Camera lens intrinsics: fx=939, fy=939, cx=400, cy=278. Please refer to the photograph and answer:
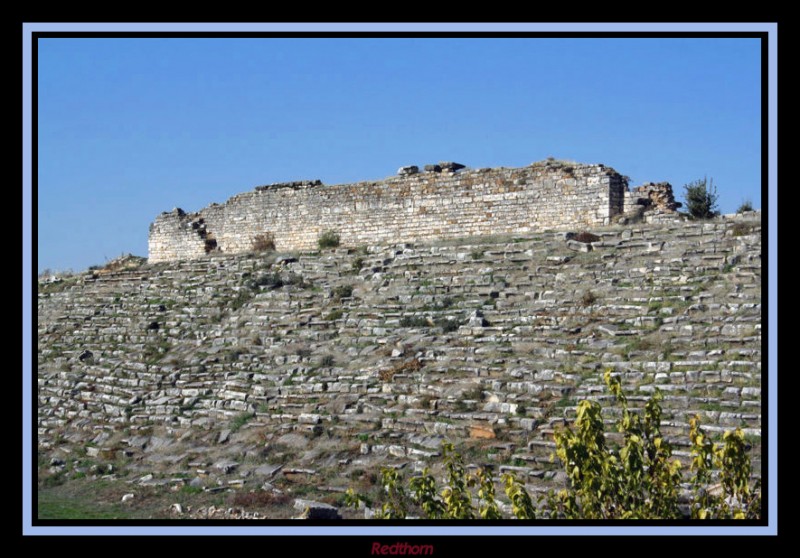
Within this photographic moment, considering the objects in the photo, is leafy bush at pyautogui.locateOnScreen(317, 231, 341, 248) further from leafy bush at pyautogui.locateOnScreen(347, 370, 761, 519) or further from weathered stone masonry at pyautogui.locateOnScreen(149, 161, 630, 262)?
leafy bush at pyautogui.locateOnScreen(347, 370, 761, 519)

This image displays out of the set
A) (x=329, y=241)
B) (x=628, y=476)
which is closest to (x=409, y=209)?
(x=329, y=241)

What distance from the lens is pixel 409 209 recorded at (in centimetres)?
2286

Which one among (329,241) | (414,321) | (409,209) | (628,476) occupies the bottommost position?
(628,476)

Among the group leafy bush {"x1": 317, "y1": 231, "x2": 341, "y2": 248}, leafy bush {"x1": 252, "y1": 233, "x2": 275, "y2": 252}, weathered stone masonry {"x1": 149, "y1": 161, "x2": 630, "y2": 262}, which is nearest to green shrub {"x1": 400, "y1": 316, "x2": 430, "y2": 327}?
weathered stone masonry {"x1": 149, "y1": 161, "x2": 630, "y2": 262}

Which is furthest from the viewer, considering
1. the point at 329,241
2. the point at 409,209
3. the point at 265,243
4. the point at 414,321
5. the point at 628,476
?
the point at 265,243

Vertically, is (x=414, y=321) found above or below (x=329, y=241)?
below

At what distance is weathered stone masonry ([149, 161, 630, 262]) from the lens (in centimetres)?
2047

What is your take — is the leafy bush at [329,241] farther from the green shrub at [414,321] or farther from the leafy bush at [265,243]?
the green shrub at [414,321]

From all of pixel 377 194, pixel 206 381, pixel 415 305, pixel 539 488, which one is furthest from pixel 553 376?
pixel 377 194

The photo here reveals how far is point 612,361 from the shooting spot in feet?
43.7

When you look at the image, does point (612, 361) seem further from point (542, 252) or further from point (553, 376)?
point (542, 252)

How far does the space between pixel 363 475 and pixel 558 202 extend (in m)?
10.6

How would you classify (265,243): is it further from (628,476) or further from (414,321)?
(628,476)

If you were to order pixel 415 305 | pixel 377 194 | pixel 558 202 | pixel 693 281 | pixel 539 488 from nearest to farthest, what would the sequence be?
pixel 539 488 < pixel 693 281 < pixel 415 305 < pixel 558 202 < pixel 377 194
